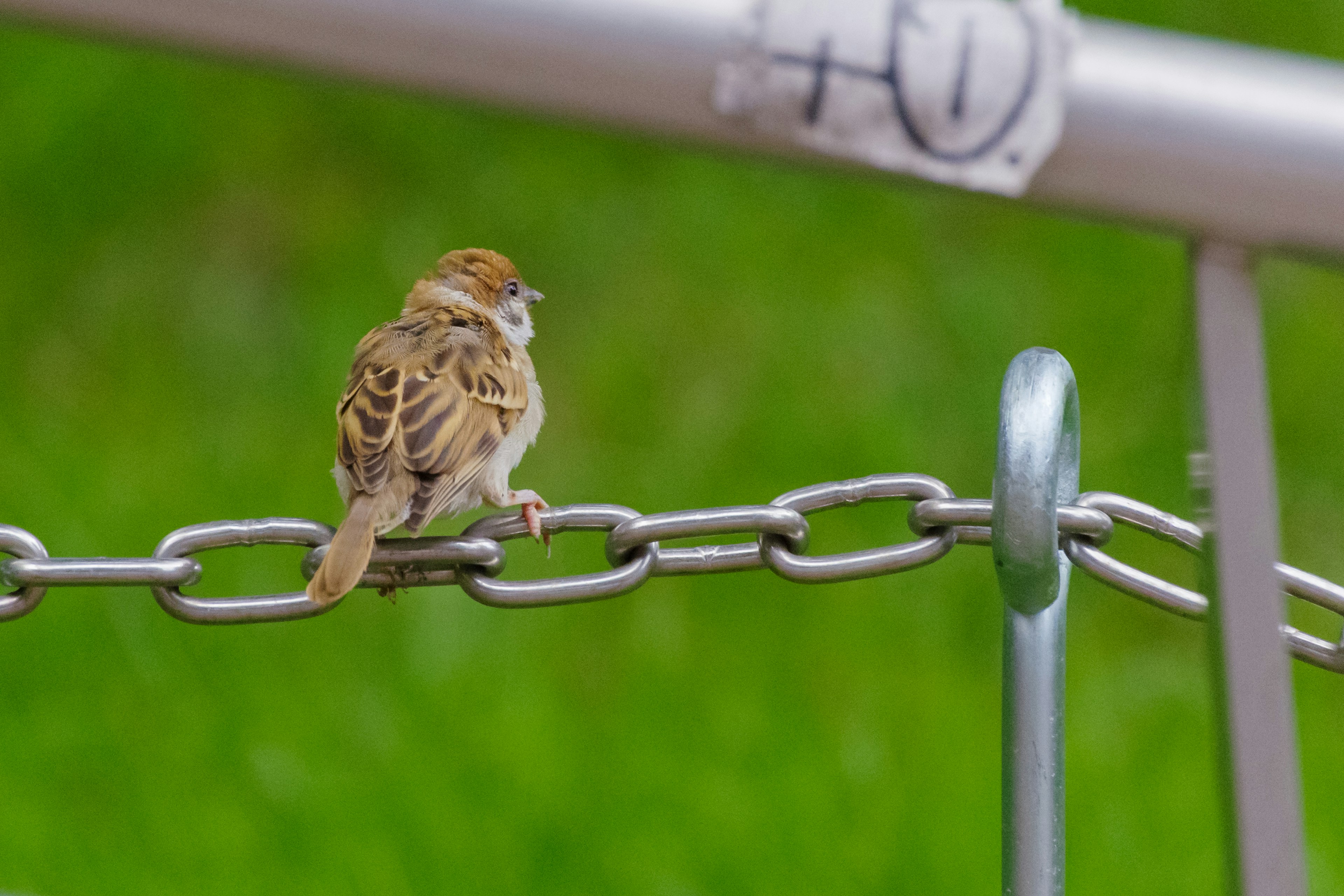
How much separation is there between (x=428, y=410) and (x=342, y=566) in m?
0.62

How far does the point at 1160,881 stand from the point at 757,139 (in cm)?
301

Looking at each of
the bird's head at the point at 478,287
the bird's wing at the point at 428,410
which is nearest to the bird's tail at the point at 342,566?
the bird's wing at the point at 428,410

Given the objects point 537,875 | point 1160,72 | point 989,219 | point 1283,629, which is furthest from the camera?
point 989,219

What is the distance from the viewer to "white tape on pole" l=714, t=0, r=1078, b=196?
2.22ft

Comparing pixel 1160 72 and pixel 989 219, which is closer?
pixel 1160 72

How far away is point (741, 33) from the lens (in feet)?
2.19

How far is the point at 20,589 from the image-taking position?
4.75ft

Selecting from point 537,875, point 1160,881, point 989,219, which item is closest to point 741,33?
point 537,875

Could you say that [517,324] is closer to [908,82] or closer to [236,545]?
[236,545]

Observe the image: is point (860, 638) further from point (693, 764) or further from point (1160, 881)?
point (1160, 881)

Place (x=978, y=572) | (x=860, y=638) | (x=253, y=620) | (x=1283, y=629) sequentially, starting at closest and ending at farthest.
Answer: (x=1283, y=629), (x=253, y=620), (x=860, y=638), (x=978, y=572)

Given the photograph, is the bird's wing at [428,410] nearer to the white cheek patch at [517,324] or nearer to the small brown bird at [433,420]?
the small brown bird at [433,420]

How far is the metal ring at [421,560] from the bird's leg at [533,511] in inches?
1.6

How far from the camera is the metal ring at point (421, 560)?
1.49m
